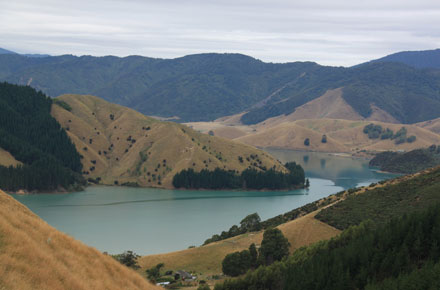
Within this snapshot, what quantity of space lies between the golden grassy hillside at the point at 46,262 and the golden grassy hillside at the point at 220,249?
42.4 meters

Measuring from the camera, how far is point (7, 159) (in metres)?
179

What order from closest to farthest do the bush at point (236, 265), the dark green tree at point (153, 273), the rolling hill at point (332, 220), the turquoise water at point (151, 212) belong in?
1. the dark green tree at point (153, 273)
2. the bush at point (236, 265)
3. the rolling hill at point (332, 220)
4. the turquoise water at point (151, 212)

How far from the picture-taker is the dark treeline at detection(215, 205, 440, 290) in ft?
137

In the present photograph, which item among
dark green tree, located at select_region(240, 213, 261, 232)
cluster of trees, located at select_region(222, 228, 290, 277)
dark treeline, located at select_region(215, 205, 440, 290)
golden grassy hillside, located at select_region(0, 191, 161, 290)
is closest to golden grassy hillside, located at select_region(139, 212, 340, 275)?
cluster of trees, located at select_region(222, 228, 290, 277)

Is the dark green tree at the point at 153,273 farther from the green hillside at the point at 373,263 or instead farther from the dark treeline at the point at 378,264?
the green hillside at the point at 373,263

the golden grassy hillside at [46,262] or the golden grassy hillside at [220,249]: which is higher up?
the golden grassy hillside at [46,262]

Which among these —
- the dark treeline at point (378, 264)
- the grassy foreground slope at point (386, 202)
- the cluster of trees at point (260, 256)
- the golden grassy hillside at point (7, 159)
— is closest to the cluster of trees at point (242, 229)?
the grassy foreground slope at point (386, 202)

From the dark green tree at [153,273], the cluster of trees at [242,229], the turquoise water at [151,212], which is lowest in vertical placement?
the turquoise water at [151,212]

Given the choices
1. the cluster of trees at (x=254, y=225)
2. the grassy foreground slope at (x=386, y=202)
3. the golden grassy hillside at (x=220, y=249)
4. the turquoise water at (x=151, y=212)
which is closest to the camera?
the golden grassy hillside at (x=220, y=249)

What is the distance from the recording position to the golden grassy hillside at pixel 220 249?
78500 mm

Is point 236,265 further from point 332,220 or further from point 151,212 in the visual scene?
point 151,212

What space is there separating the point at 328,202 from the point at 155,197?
78.2 metres

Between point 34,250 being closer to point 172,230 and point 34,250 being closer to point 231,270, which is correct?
point 231,270

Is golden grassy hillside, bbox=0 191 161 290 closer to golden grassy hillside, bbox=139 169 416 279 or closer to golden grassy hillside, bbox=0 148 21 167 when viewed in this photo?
golden grassy hillside, bbox=139 169 416 279
